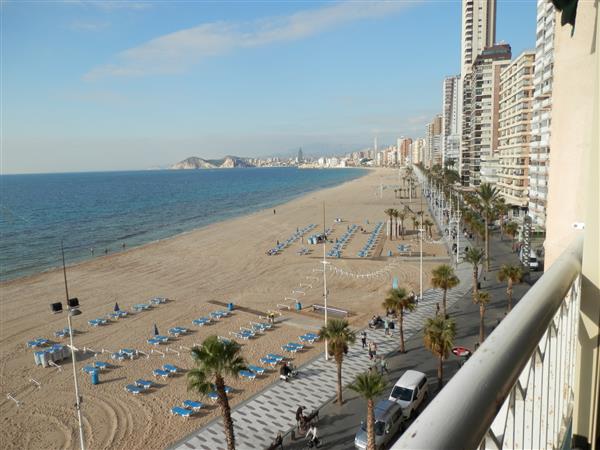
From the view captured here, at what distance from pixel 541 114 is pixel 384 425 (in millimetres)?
40753

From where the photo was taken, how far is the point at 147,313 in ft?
95.2

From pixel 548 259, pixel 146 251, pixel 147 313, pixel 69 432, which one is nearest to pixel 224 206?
pixel 146 251

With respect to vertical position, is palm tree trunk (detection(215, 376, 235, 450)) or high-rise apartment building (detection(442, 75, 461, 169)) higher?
high-rise apartment building (detection(442, 75, 461, 169))

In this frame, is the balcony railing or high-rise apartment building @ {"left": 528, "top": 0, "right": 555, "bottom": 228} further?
high-rise apartment building @ {"left": 528, "top": 0, "right": 555, "bottom": 228}

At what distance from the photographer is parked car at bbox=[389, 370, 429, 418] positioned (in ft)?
49.2

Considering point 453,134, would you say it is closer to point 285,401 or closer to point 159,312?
point 159,312

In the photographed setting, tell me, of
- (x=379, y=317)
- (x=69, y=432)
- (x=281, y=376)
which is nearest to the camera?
(x=69, y=432)

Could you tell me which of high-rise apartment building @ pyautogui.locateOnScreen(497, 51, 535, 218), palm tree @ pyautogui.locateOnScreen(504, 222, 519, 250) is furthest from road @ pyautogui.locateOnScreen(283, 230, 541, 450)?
high-rise apartment building @ pyautogui.locateOnScreen(497, 51, 535, 218)

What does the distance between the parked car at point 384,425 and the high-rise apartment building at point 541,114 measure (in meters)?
33.7

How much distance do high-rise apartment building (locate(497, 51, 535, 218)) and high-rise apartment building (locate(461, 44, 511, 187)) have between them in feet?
50.3

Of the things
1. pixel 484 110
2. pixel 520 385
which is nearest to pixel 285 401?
pixel 520 385

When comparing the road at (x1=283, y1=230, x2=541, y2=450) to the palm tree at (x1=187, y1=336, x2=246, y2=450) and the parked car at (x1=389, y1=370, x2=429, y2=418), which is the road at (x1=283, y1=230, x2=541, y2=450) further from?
the palm tree at (x1=187, y1=336, x2=246, y2=450)

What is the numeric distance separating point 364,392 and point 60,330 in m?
21.1

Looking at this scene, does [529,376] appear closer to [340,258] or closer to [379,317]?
→ [379,317]
